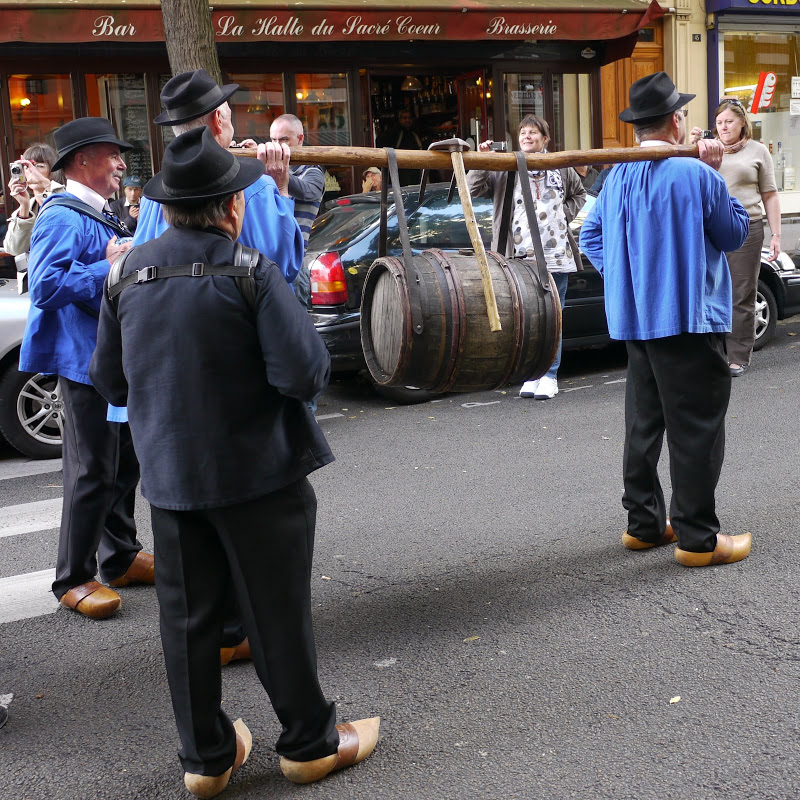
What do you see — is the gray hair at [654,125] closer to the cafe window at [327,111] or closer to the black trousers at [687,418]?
the black trousers at [687,418]

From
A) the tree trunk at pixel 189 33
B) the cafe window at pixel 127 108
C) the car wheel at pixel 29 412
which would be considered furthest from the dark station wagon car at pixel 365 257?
the cafe window at pixel 127 108

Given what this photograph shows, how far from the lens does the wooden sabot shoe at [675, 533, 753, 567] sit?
14.8 ft

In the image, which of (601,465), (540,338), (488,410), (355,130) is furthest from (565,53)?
(540,338)

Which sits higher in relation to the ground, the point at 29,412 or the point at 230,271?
the point at 230,271

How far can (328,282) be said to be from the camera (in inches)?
306

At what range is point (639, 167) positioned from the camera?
4.42 metres

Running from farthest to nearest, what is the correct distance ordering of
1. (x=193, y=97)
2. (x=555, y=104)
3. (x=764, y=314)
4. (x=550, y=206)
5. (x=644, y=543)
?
(x=555, y=104), (x=764, y=314), (x=550, y=206), (x=644, y=543), (x=193, y=97)

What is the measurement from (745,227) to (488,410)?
11.7ft

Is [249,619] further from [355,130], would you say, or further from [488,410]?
[355,130]

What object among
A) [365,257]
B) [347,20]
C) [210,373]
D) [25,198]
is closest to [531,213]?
[210,373]

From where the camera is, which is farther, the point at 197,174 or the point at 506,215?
the point at 506,215

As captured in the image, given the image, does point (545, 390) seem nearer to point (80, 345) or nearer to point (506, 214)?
point (506, 214)

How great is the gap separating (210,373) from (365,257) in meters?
5.18

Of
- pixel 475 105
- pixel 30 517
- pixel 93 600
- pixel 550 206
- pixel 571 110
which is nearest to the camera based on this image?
pixel 93 600
